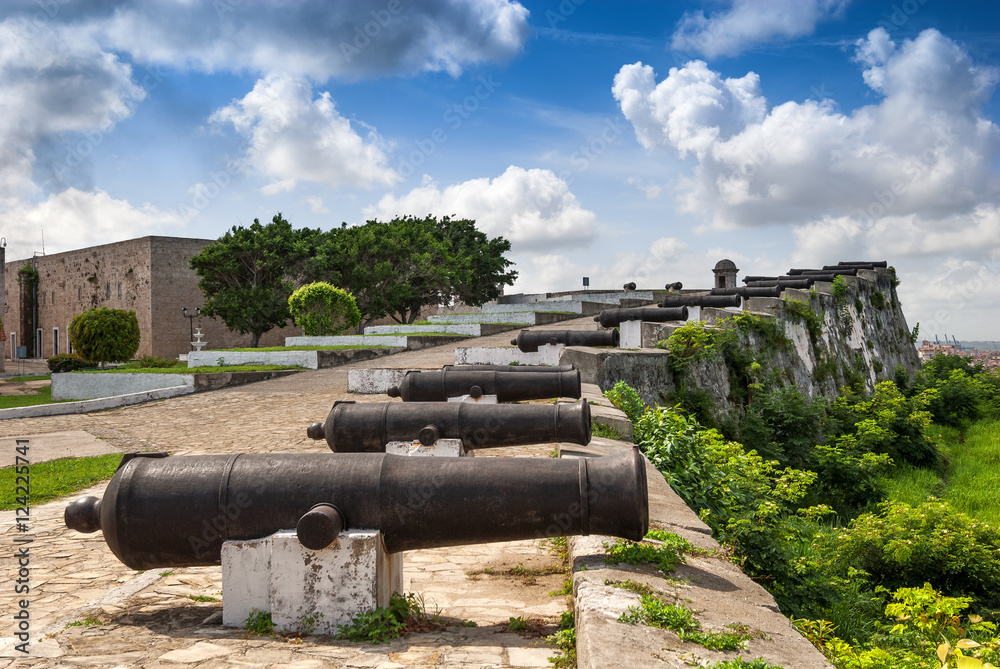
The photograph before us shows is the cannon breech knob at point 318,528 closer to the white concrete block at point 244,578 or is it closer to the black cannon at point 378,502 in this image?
the black cannon at point 378,502

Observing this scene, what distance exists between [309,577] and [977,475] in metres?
14.1

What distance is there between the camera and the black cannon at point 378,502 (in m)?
2.69

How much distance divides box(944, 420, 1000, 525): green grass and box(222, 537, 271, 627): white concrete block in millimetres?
9157

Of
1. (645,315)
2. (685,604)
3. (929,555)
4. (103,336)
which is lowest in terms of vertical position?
(929,555)

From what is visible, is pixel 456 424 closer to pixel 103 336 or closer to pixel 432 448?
pixel 432 448

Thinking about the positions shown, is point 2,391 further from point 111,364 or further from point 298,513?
point 298,513

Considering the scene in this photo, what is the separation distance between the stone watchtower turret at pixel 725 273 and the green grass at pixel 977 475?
12830mm

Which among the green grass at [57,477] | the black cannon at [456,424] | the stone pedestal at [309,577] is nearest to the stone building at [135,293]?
the green grass at [57,477]

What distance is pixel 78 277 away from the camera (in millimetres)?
37219

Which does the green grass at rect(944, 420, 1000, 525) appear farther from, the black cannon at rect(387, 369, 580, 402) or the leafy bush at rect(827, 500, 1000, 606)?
the black cannon at rect(387, 369, 580, 402)

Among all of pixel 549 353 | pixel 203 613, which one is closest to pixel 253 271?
pixel 549 353

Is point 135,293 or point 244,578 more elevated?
point 135,293

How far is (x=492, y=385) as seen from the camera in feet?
20.6

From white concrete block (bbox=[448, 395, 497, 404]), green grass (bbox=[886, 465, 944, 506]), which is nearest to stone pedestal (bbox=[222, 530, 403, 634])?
white concrete block (bbox=[448, 395, 497, 404])
